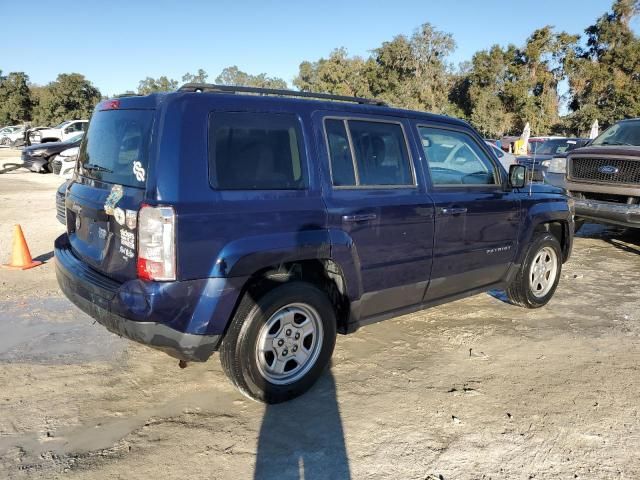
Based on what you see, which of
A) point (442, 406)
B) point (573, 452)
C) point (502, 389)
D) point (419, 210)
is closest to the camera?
point (573, 452)

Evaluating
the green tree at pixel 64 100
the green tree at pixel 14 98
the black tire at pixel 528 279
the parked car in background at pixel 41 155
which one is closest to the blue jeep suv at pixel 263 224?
the black tire at pixel 528 279

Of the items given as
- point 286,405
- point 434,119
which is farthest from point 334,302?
point 434,119

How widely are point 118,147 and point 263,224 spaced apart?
111 centimetres

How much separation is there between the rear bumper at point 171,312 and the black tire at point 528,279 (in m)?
3.32

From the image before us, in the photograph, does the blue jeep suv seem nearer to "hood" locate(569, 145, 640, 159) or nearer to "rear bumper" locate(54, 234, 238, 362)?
"rear bumper" locate(54, 234, 238, 362)

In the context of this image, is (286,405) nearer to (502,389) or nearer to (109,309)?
(109,309)

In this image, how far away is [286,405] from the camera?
3523 mm

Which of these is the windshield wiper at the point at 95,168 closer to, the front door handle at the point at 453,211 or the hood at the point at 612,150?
the front door handle at the point at 453,211

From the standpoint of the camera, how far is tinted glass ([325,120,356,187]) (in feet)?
12.0

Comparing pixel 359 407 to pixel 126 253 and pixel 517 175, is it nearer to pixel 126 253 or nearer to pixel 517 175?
pixel 126 253

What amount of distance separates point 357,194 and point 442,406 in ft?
5.08

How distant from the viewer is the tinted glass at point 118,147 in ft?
10.2

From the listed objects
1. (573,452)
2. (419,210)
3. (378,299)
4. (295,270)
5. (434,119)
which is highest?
(434,119)

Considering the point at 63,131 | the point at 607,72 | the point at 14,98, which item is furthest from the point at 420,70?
the point at 14,98
